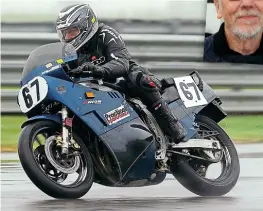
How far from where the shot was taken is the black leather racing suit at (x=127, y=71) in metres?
6.50

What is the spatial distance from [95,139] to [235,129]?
457 centimetres

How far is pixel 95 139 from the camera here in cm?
634

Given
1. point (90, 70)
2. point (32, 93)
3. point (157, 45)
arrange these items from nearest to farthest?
point (32, 93), point (90, 70), point (157, 45)

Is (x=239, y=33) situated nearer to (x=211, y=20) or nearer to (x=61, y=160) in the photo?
(x=211, y=20)

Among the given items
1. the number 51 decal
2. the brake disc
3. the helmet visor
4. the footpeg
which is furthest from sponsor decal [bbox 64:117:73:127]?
the number 51 decal

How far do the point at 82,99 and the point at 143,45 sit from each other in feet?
15.7

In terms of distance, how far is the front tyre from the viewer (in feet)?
19.2

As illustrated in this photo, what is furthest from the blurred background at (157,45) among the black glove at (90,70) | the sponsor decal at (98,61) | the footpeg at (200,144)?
the black glove at (90,70)

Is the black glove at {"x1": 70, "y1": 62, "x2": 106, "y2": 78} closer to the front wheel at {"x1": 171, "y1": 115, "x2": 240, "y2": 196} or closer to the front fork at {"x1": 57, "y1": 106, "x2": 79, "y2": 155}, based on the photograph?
the front fork at {"x1": 57, "y1": 106, "x2": 79, "y2": 155}

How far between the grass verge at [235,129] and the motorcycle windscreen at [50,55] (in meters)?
3.62

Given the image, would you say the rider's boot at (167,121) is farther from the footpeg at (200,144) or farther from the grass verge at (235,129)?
the grass verge at (235,129)

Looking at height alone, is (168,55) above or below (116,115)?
below

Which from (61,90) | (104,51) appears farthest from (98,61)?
(61,90)

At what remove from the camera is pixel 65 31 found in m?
6.54
